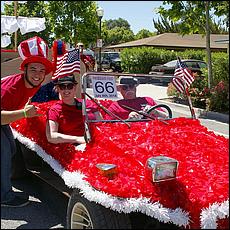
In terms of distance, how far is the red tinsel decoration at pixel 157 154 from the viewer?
2.60 m

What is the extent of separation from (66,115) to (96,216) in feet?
4.50

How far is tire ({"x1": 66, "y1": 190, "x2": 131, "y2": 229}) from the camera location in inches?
103

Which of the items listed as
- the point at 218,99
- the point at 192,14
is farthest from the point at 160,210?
the point at 192,14

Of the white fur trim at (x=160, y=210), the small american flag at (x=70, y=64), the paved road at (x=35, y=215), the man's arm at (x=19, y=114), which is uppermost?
the small american flag at (x=70, y=64)

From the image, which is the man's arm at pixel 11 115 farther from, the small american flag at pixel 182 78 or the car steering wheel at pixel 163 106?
the small american flag at pixel 182 78

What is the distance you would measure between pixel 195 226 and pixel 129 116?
1.50 m

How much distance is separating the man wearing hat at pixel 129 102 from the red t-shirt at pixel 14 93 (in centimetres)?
78

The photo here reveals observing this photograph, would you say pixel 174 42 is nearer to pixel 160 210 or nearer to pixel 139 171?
pixel 139 171

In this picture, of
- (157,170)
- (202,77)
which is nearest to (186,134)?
(157,170)

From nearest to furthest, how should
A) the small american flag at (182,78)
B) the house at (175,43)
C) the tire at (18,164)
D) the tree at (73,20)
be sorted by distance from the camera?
the small american flag at (182,78) < the tire at (18,164) < the tree at (73,20) < the house at (175,43)

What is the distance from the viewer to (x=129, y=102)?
391 cm

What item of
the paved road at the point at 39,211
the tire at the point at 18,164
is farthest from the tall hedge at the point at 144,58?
the paved road at the point at 39,211

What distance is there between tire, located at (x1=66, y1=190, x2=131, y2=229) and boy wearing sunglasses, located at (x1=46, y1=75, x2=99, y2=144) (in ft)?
2.91

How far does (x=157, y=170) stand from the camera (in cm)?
264
